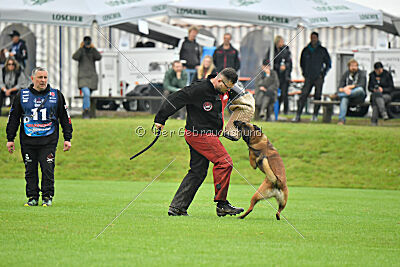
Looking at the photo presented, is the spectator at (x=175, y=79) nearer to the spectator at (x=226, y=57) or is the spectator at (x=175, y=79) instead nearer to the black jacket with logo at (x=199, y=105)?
the spectator at (x=226, y=57)

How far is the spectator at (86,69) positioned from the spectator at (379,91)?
713cm

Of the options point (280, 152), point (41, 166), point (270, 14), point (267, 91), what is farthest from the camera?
point (267, 91)

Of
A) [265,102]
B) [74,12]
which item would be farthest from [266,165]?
[74,12]

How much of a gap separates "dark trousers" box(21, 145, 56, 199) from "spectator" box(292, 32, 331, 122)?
36.3 feet

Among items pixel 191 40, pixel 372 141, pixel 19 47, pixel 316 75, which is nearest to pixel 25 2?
pixel 19 47

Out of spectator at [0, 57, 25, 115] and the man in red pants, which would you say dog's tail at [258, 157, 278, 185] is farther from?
spectator at [0, 57, 25, 115]

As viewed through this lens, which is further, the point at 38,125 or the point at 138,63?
the point at 138,63

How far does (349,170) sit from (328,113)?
13.2ft

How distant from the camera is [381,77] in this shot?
63.4 ft

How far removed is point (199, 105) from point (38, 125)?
2231 mm

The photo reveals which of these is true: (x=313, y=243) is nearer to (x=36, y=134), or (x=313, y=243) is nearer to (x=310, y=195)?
(x=36, y=134)

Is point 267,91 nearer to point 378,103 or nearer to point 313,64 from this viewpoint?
point 313,64

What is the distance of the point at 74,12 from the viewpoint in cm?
1830

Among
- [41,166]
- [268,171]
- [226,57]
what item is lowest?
[41,166]
